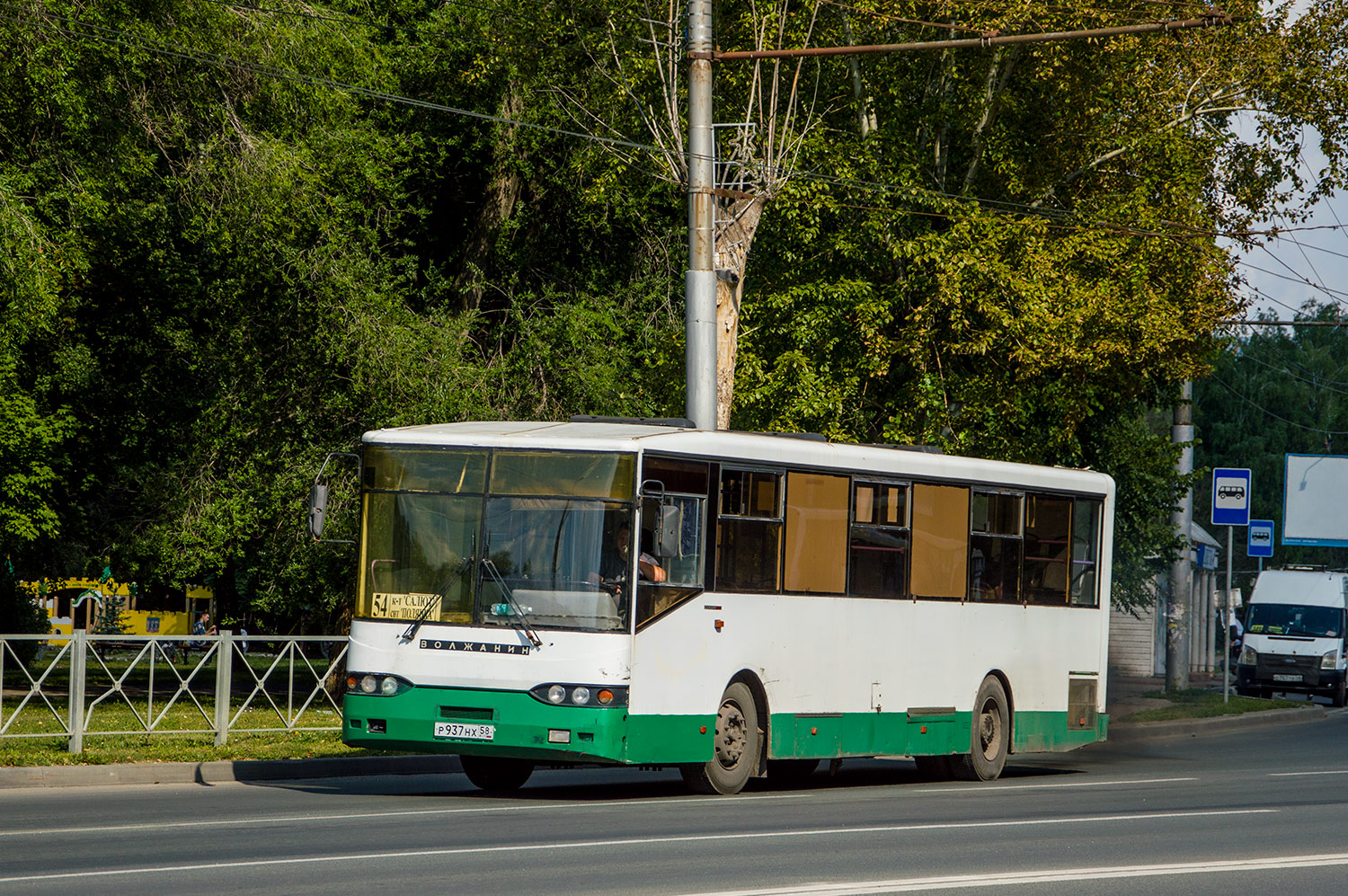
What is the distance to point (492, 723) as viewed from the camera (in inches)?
532

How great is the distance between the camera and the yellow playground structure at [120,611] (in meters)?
52.6

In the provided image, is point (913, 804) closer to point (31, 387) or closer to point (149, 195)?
point (149, 195)

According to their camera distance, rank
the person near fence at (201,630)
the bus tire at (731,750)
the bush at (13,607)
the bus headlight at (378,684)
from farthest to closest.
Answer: the bush at (13,607) → the person near fence at (201,630) → the bus tire at (731,750) → the bus headlight at (378,684)

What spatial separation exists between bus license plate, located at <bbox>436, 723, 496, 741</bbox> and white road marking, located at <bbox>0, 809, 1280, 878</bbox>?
109 inches

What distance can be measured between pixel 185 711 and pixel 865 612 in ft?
23.5

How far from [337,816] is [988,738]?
26.6ft

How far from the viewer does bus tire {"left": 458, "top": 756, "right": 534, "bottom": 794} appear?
601 inches

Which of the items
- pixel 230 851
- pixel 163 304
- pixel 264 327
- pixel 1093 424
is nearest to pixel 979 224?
pixel 1093 424

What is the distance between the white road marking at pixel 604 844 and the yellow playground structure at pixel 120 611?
3539cm

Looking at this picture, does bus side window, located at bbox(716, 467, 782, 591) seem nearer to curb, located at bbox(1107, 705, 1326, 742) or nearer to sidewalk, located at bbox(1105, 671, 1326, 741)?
sidewalk, located at bbox(1105, 671, 1326, 741)

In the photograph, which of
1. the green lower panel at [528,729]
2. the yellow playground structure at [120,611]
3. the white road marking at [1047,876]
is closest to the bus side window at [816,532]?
the green lower panel at [528,729]

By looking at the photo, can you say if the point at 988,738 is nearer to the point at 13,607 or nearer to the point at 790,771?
the point at 790,771

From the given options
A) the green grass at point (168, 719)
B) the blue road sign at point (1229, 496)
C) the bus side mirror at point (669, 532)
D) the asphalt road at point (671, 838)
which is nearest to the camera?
the asphalt road at point (671, 838)

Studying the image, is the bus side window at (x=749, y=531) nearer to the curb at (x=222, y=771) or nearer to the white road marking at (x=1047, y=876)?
the curb at (x=222, y=771)
